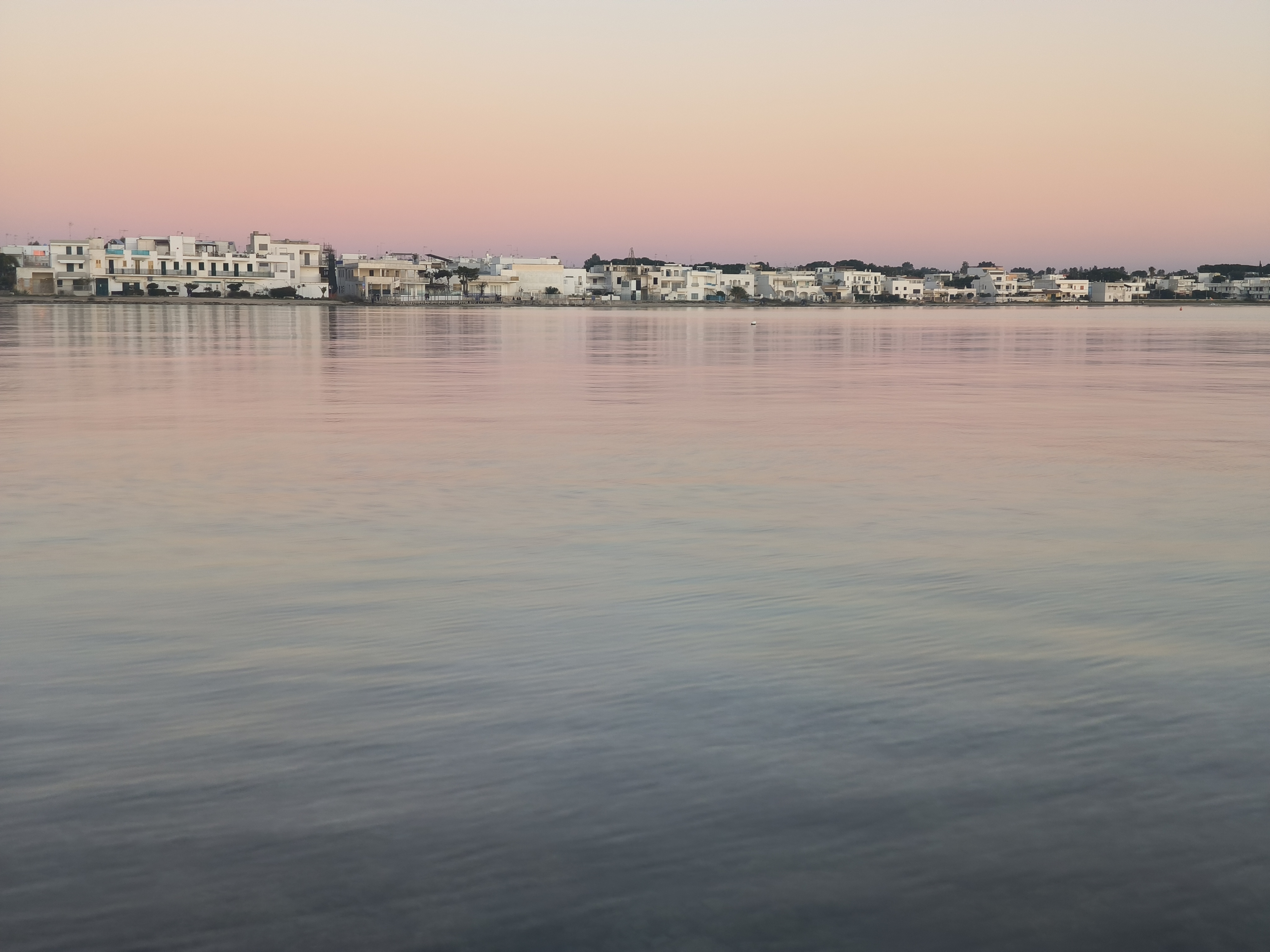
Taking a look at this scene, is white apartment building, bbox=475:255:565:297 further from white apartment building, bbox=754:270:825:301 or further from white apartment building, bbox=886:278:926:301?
white apartment building, bbox=886:278:926:301

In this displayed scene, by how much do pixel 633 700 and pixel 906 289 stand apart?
626 ft

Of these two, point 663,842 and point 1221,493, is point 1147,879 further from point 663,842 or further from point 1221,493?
point 1221,493

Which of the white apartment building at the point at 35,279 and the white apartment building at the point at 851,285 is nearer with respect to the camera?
the white apartment building at the point at 35,279

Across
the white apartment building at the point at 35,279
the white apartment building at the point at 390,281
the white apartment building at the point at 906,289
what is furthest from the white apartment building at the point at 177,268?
the white apartment building at the point at 906,289

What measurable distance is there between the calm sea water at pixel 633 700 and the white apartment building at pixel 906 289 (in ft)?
594

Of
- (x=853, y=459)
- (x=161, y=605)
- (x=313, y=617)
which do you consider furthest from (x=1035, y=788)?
(x=853, y=459)

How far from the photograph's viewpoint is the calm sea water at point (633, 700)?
3.28 m

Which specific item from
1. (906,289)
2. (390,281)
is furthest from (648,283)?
(906,289)

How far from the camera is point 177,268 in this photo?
374 feet

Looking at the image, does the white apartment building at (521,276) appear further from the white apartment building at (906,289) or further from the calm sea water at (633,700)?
the calm sea water at (633,700)

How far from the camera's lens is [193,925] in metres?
3.14

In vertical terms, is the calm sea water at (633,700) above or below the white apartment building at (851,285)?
below

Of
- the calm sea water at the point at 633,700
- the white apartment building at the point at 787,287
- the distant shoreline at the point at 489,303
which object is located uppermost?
the white apartment building at the point at 787,287

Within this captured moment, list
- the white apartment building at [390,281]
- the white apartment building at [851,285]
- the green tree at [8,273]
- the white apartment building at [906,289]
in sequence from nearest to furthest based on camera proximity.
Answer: the green tree at [8,273], the white apartment building at [390,281], the white apartment building at [851,285], the white apartment building at [906,289]
